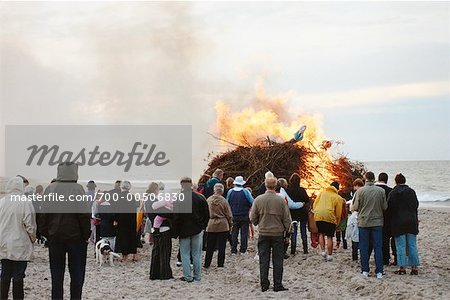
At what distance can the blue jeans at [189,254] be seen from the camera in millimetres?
11234

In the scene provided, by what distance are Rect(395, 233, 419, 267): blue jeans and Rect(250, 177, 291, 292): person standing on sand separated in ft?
8.68

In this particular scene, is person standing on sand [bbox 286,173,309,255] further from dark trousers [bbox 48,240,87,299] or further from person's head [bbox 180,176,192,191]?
dark trousers [bbox 48,240,87,299]

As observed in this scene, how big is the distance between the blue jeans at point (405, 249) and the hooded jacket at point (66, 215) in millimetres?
6332

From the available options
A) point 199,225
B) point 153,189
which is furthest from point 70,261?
point 153,189

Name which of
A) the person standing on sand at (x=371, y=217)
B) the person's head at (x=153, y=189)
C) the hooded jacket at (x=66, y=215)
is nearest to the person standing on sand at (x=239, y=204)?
the person's head at (x=153, y=189)

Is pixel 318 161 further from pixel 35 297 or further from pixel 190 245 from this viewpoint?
pixel 35 297

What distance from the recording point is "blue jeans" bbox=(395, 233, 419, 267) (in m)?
11.7

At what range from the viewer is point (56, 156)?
2108cm

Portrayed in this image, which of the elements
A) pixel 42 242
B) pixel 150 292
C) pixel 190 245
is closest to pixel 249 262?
pixel 190 245

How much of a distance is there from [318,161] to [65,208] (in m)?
15.9

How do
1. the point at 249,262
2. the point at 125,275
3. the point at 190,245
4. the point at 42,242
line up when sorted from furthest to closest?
the point at 42,242, the point at 249,262, the point at 125,275, the point at 190,245

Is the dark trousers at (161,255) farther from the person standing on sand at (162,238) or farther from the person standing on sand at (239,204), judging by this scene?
the person standing on sand at (239,204)

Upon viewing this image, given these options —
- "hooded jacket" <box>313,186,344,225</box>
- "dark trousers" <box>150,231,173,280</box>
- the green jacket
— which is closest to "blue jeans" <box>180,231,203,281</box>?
"dark trousers" <box>150,231,173,280</box>

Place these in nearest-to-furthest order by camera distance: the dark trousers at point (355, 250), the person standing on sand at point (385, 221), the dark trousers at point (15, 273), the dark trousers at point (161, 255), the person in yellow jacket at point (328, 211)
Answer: the dark trousers at point (15, 273) < the dark trousers at point (161, 255) < the person standing on sand at point (385, 221) < the person in yellow jacket at point (328, 211) < the dark trousers at point (355, 250)
